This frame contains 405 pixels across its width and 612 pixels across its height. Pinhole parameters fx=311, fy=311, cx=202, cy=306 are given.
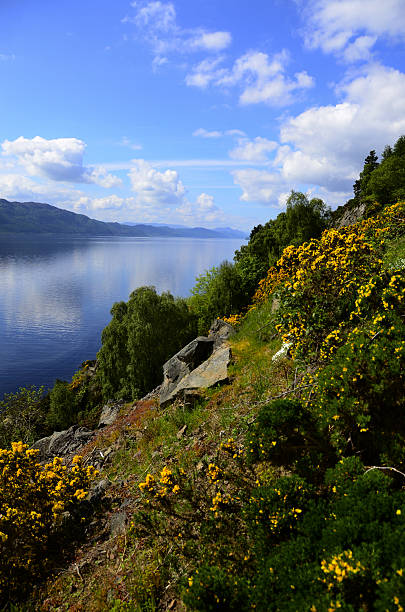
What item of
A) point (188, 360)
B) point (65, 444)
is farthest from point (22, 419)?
point (188, 360)

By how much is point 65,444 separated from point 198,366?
433 inches

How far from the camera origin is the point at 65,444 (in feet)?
69.7

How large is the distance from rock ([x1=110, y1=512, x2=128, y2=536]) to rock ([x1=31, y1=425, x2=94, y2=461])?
1191cm

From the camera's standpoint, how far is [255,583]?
15.0 feet

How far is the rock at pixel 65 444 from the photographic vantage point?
781 inches

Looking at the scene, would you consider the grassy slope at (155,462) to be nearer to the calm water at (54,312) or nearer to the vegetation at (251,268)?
the vegetation at (251,268)

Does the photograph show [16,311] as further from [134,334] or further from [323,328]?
[323,328]

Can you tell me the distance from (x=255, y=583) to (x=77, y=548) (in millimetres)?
5760

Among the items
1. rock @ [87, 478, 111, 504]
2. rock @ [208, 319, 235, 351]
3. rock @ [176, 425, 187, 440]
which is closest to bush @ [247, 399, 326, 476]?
rock @ [176, 425, 187, 440]

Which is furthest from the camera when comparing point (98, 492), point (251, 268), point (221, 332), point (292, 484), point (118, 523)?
point (251, 268)

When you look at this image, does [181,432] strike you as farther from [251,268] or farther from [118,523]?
[251,268]

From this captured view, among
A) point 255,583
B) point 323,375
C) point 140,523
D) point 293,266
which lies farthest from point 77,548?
point 293,266

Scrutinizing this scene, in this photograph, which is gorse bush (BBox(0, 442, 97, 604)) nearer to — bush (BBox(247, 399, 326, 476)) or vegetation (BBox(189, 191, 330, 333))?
bush (BBox(247, 399, 326, 476))

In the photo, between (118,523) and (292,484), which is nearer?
(292,484)
